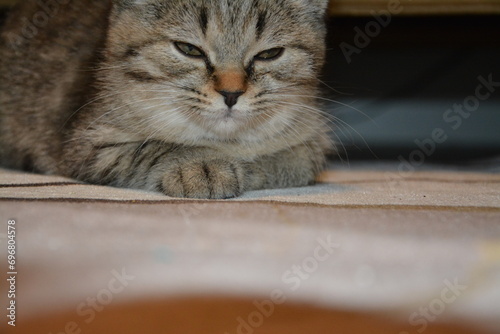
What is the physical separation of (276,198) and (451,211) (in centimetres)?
35

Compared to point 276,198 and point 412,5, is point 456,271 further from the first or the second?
point 412,5

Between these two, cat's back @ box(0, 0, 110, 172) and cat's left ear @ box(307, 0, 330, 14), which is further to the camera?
cat's back @ box(0, 0, 110, 172)

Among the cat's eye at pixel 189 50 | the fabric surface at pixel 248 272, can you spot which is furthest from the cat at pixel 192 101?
the fabric surface at pixel 248 272

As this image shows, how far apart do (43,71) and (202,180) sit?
86 cm

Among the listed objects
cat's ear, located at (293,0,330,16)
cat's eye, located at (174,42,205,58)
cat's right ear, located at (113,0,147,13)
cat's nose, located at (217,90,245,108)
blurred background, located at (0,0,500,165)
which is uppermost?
Result: cat's ear, located at (293,0,330,16)

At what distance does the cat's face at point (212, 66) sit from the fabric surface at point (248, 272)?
414 mm

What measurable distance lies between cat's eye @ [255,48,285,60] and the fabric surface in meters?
0.54

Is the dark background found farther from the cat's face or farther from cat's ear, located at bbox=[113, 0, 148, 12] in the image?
cat's ear, located at bbox=[113, 0, 148, 12]

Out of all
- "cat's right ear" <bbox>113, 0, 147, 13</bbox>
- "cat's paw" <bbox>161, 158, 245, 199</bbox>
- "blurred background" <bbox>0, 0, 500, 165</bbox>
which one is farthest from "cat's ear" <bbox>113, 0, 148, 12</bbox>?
"blurred background" <bbox>0, 0, 500, 165</bbox>

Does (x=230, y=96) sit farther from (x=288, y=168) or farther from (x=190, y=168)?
(x=288, y=168)

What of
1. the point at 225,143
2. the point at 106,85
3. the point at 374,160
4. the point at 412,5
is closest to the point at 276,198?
the point at 225,143

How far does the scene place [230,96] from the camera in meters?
1.26

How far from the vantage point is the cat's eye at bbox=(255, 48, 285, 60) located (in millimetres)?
1378

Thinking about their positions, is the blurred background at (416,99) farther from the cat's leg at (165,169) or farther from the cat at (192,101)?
the cat's leg at (165,169)
